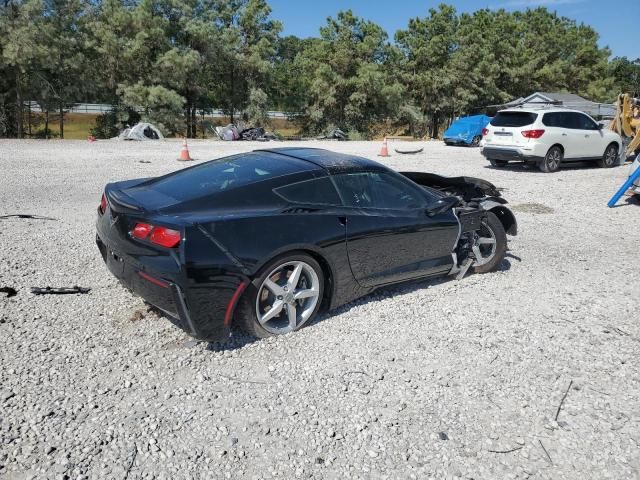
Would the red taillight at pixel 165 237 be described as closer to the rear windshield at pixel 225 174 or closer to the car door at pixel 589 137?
the rear windshield at pixel 225 174

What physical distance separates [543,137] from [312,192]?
11213mm

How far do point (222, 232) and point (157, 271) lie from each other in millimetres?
494

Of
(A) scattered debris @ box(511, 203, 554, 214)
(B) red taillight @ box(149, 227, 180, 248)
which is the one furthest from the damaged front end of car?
(A) scattered debris @ box(511, 203, 554, 214)

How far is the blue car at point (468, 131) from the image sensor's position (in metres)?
24.0

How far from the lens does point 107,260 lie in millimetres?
3980

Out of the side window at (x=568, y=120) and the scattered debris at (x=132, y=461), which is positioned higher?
the side window at (x=568, y=120)

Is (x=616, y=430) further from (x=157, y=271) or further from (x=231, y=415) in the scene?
(x=157, y=271)

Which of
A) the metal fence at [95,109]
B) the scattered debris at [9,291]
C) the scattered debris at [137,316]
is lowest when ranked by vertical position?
the scattered debris at [9,291]

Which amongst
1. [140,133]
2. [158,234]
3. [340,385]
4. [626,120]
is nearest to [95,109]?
[140,133]

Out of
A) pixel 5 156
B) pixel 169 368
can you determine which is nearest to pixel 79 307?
pixel 169 368

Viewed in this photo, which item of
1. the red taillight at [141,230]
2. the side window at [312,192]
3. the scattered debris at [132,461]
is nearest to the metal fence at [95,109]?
the side window at [312,192]

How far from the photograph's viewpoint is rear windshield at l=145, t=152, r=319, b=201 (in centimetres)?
390

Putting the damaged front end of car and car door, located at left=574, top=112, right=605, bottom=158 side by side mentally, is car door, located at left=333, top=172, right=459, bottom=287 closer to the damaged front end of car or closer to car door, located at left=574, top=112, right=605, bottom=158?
the damaged front end of car

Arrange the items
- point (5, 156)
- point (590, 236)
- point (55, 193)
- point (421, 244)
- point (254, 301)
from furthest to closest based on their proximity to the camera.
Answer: point (5, 156) → point (55, 193) → point (590, 236) → point (421, 244) → point (254, 301)
